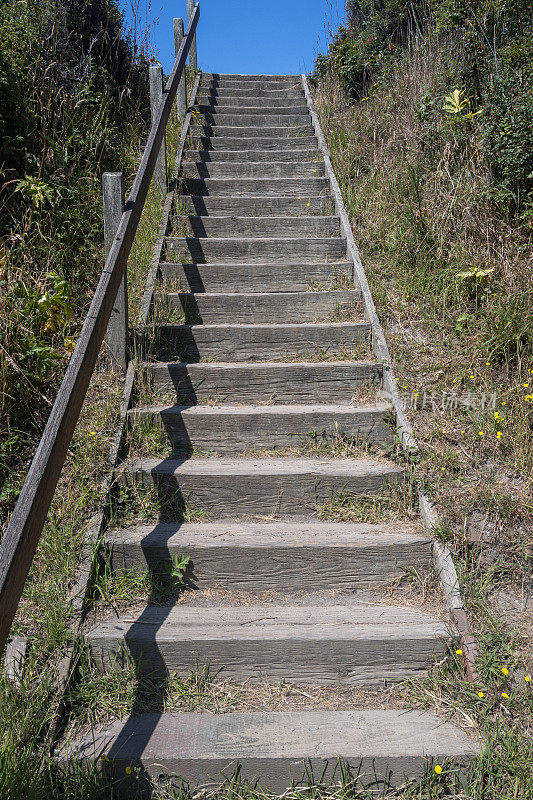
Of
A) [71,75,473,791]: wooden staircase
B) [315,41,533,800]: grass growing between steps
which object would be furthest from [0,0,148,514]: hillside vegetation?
[315,41,533,800]: grass growing between steps

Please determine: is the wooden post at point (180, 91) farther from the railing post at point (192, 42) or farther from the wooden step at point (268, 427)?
the wooden step at point (268, 427)

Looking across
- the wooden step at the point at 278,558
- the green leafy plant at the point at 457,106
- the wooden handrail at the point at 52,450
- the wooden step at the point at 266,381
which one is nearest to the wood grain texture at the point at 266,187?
the green leafy plant at the point at 457,106

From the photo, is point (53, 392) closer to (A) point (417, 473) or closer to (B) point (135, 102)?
(A) point (417, 473)

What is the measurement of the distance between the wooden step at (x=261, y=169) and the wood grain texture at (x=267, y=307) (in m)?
2.33

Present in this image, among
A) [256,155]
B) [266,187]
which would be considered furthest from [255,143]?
[266,187]

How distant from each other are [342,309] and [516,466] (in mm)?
1758

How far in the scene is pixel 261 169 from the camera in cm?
610

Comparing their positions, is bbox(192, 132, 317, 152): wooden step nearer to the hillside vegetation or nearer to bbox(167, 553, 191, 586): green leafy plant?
the hillside vegetation

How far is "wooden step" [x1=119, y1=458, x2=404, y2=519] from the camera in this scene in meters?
3.07

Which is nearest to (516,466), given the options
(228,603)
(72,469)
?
(228,603)

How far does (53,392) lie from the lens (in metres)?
3.45

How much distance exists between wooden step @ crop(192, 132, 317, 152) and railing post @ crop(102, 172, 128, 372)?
11.1ft

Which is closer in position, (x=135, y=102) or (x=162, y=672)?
(x=162, y=672)

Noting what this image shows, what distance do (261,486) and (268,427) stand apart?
466 millimetres
